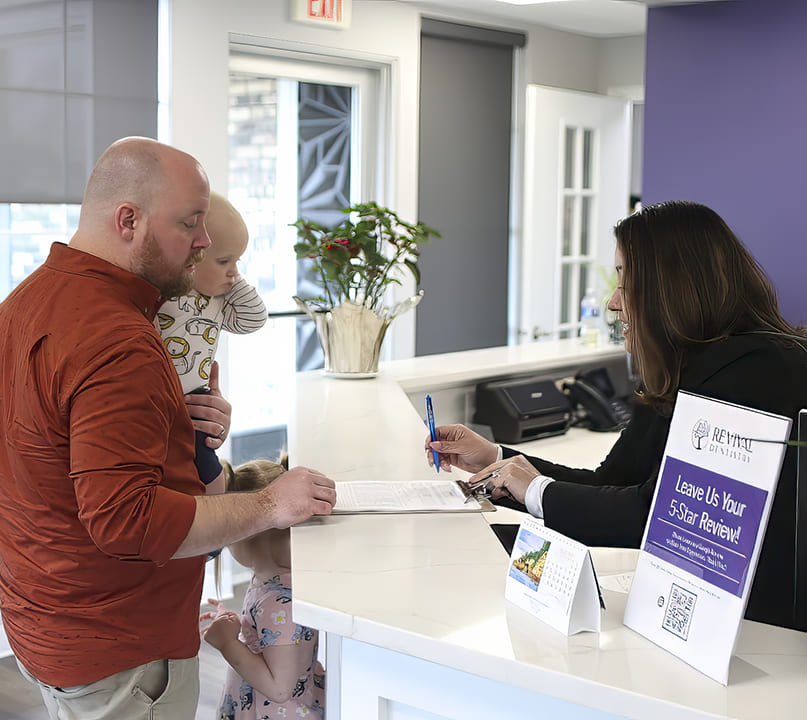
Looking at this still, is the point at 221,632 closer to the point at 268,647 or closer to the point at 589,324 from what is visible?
the point at 268,647

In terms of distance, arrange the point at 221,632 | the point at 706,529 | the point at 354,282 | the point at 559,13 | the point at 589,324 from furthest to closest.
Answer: the point at 559,13 → the point at 589,324 → the point at 354,282 → the point at 221,632 → the point at 706,529

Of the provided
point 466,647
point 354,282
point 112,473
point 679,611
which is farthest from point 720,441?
point 354,282

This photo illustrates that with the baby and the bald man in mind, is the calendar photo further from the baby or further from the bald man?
the baby

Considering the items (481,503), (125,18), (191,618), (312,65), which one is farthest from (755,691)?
(312,65)

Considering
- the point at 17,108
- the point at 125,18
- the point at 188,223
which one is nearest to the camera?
the point at 188,223

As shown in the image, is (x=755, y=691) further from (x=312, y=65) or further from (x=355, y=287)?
(x=312, y=65)

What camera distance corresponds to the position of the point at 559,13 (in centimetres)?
485

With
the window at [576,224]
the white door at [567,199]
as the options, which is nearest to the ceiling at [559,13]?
the white door at [567,199]

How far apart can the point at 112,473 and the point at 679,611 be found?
73 cm

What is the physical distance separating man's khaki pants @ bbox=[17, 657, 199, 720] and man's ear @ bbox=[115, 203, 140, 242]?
25.3 inches

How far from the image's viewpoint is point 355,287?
110 inches

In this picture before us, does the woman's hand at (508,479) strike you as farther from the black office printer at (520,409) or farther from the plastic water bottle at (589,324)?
the plastic water bottle at (589,324)

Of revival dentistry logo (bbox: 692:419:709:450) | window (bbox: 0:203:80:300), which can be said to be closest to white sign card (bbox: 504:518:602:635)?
revival dentistry logo (bbox: 692:419:709:450)

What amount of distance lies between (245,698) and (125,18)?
104 inches
